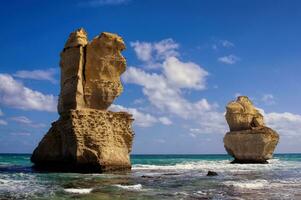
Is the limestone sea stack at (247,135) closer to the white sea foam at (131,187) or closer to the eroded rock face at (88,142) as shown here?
the eroded rock face at (88,142)

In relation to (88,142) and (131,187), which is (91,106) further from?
(131,187)

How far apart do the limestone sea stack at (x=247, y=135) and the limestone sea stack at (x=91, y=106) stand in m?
21.9

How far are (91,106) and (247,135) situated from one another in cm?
2449

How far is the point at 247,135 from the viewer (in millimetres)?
49844

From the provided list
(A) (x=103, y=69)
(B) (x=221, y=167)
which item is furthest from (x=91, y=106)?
(B) (x=221, y=167)

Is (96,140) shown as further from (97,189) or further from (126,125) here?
(97,189)

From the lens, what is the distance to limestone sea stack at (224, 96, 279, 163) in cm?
4950

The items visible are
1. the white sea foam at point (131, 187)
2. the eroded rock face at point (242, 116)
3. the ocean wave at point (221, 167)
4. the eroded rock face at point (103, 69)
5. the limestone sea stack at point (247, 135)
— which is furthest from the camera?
the eroded rock face at point (242, 116)

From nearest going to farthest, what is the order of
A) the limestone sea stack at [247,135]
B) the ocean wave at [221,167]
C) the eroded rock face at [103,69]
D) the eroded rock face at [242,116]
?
the eroded rock face at [103,69] < the ocean wave at [221,167] < the limestone sea stack at [247,135] < the eroded rock face at [242,116]

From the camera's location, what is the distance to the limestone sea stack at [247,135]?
49.5m

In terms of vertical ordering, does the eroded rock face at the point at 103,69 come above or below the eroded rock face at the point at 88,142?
above

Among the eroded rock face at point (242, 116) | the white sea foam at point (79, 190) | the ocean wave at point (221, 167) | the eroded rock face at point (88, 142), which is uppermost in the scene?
the eroded rock face at point (242, 116)

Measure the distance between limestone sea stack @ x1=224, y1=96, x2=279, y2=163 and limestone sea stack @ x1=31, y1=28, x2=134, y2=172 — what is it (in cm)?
2193

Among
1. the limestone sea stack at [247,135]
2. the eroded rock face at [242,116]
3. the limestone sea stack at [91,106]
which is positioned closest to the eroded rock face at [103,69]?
the limestone sea stack at [91,106]
